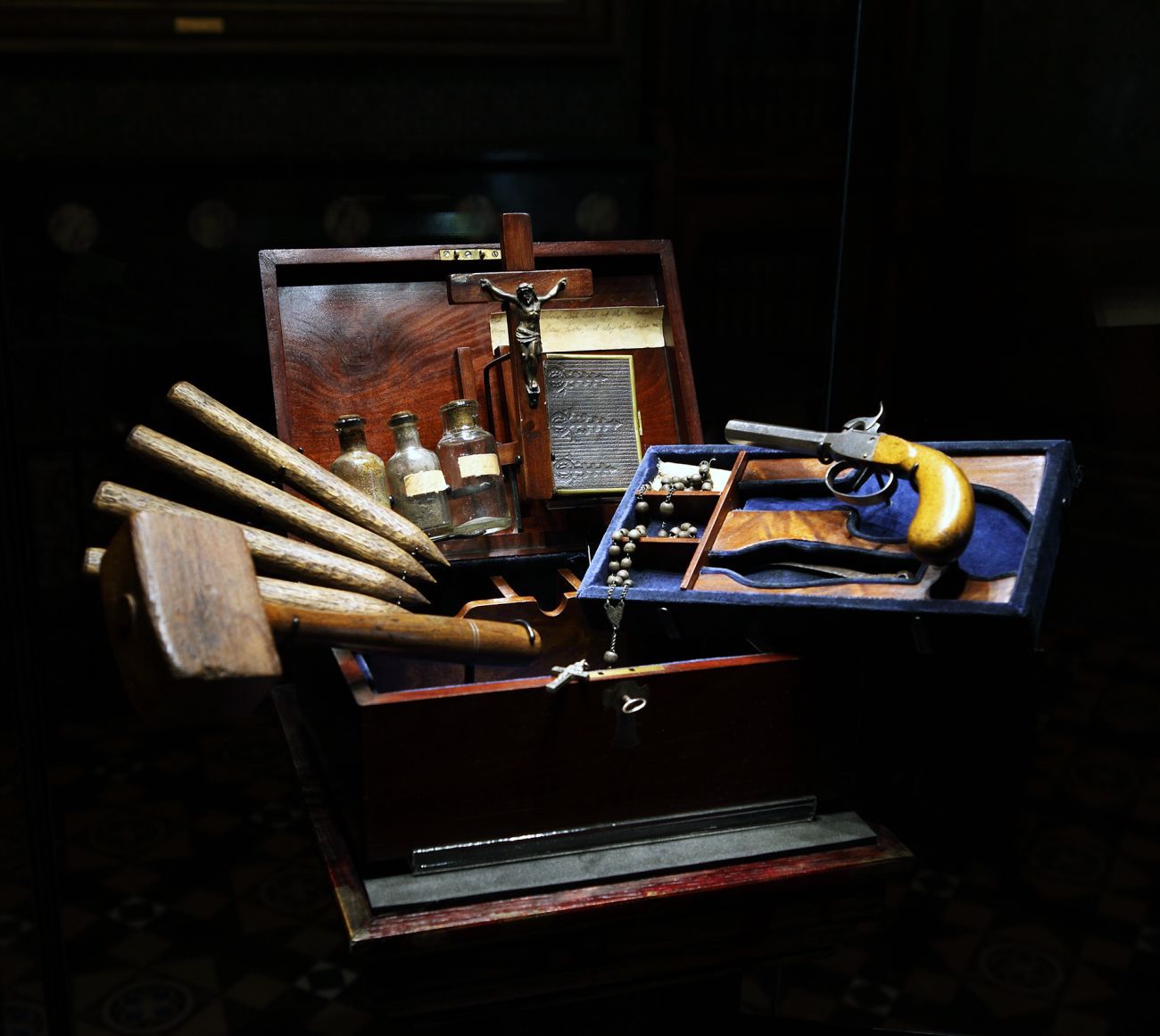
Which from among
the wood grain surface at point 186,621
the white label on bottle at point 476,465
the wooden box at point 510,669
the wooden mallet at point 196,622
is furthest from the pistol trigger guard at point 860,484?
the wood grain surface at point 186,621

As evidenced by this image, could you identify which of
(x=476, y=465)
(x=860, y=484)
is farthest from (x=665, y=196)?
(x=860, y=484)

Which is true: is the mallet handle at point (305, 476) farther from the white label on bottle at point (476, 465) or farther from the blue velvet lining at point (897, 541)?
the blue velvet lining at point (897, 541)

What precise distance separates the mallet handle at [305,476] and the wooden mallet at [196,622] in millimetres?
452

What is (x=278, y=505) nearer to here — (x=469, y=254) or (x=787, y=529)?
(x=469, y=254)

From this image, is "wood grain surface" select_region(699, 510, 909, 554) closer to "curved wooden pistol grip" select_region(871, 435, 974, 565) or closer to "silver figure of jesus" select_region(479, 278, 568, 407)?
"curved wooden pistol grip" select_region(871, 435, 974, 565)

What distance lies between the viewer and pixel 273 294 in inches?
73.7

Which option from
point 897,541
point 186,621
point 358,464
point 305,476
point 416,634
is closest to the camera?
point 186,621

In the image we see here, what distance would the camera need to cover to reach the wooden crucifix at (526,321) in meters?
1.85

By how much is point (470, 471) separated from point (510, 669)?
13.2 inches

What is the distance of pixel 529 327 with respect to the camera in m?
1.87

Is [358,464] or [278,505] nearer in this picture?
[278,505]

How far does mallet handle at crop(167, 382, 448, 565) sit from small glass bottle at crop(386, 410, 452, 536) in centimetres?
10

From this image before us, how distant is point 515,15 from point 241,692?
4.02 feet

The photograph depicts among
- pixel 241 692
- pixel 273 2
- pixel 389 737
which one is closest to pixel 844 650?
pixel 389 737
